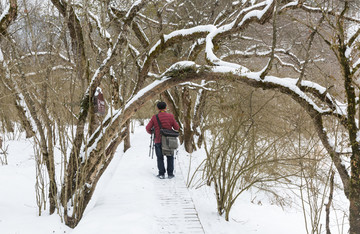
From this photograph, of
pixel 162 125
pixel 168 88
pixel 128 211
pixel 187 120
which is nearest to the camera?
pixel 128 211

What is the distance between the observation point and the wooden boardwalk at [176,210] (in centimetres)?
389

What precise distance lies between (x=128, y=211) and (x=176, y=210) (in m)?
0.89

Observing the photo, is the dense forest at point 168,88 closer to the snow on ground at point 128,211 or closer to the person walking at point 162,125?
the snow on ground at point 128,211

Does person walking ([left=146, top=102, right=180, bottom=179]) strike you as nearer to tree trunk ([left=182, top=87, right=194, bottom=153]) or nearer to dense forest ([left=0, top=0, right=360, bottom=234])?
dense forest ([left=0, top=0, right=360, bottom=234])

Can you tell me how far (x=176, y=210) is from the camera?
4.50m

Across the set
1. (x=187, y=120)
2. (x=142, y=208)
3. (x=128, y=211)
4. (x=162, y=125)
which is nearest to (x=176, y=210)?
(x=142, y=208)

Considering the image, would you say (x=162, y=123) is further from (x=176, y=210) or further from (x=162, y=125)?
(x=176, y=210)

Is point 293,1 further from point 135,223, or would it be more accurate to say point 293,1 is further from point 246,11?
point 135,223

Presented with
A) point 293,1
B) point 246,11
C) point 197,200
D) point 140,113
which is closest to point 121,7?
point 246,11

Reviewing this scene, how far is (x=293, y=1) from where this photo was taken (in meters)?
4.86

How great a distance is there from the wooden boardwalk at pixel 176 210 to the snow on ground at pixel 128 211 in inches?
2.0

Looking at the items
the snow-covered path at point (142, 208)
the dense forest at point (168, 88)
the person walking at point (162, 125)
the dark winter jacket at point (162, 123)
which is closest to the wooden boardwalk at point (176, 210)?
the snow-covered path at point (142, 208)

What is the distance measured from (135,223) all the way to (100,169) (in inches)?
49.5

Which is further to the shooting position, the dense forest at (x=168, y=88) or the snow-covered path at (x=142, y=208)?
the snow-covered path at (x=142, y=208)
